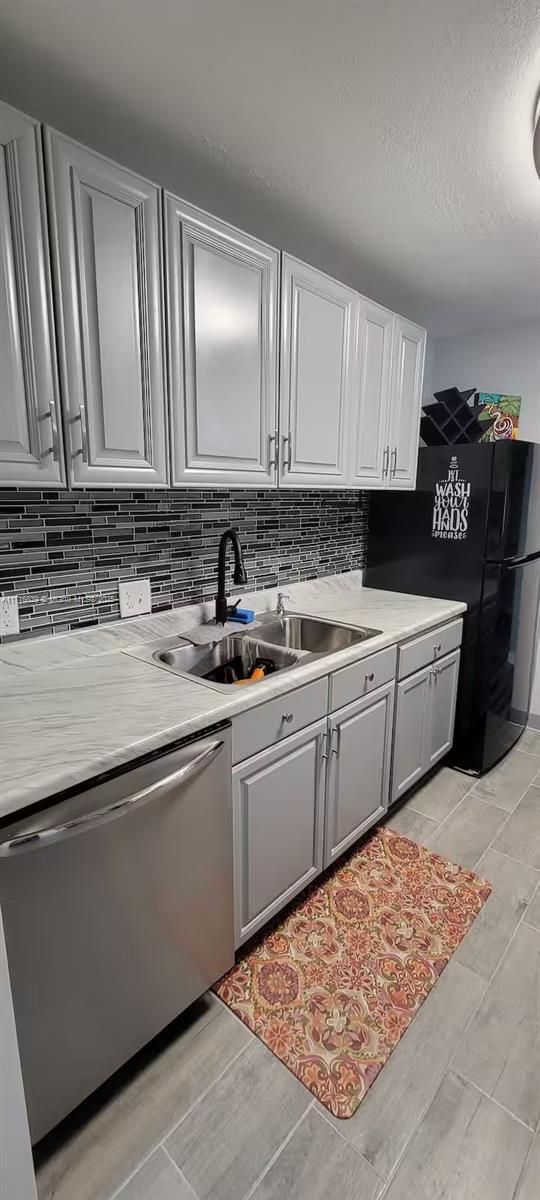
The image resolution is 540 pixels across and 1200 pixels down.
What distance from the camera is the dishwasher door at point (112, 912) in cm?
93

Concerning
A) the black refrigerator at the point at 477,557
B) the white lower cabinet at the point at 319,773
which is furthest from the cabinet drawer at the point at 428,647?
the black refrigerator at the point at 477,557

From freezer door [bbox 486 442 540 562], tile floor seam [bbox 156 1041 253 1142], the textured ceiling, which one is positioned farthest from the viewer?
freezer door [bbox 486 442 540 562]

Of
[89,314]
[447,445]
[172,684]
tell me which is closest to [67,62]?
[89,314]

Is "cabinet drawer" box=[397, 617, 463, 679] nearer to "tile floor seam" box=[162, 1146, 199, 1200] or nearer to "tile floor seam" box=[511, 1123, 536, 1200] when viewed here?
"tile floor seam" box=[511, 1123, 536, 1200]

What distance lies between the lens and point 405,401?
2289 mm

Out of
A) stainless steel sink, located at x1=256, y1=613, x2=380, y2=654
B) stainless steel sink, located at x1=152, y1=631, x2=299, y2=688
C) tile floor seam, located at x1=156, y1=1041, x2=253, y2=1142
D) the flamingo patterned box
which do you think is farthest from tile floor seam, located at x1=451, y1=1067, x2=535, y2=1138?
the flamingo patterned box

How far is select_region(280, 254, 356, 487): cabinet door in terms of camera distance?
1.70 metres

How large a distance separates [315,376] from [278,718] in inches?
47.9

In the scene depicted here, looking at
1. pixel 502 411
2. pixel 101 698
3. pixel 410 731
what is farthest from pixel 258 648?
pixel 502 411

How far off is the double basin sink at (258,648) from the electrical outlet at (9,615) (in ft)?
1.28

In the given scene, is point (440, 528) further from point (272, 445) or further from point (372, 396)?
point (272, 445)

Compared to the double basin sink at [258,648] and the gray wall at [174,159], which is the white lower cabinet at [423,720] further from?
the gray wall at [174,159]

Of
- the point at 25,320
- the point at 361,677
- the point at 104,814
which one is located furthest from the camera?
the point at 361,677

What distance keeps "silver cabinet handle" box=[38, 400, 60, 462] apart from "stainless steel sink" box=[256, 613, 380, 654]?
101cm
